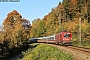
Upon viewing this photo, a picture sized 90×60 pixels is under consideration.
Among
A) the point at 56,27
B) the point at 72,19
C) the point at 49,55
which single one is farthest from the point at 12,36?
the point at 56,27

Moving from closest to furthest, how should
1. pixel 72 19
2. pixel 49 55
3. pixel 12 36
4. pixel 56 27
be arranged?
pixel 49 55
pixel 12 36
pixel 72 19
pixel 56 27

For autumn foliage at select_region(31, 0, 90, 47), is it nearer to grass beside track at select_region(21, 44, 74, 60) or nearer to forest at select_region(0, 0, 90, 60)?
forest at select_region(0, 0, 90, 60)

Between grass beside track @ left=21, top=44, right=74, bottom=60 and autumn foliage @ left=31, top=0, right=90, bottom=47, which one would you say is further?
autumn foliage @ left=31, top=0, right=90, bottom=47

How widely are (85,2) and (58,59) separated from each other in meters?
60.7

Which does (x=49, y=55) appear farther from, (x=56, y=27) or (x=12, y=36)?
(x=56, y=27)

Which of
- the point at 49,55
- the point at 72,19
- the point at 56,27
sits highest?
the point at 72,19

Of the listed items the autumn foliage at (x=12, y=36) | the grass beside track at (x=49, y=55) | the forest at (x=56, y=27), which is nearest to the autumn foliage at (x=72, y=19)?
the forest at (x=56, y=27)

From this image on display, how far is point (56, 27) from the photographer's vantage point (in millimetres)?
94000

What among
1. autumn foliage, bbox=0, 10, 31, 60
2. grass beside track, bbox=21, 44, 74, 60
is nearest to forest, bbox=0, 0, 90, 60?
autumn foliage, bbox=0, 10, 31, 60

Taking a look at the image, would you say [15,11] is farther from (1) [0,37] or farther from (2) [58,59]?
(2) [58,59]

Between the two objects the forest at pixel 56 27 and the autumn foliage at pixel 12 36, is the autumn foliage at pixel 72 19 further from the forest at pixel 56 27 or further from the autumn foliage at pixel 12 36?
the autumn foliage at pixel 12 36

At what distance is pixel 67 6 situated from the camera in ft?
297

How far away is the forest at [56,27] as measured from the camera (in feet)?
155

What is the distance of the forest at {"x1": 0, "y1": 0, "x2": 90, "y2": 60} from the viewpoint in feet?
155
